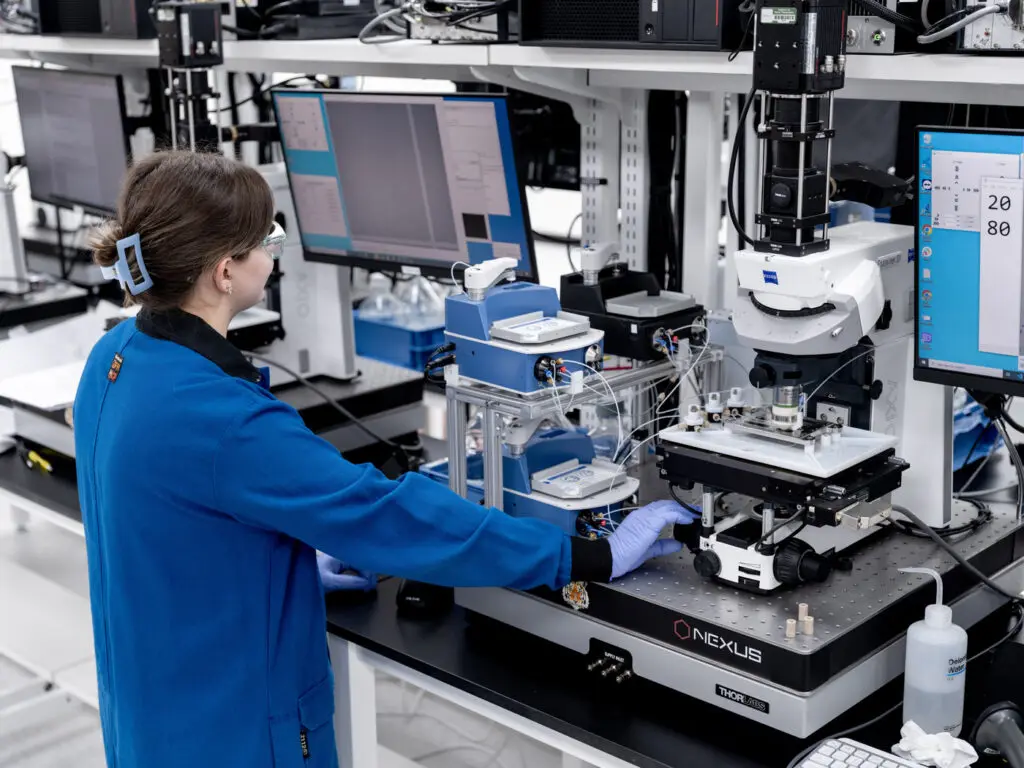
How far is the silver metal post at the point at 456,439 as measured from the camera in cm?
176

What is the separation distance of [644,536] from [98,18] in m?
1.96

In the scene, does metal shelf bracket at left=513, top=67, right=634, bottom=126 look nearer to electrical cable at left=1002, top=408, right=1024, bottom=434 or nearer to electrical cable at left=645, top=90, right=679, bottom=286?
electrical cable at left=645, top=90, right=679, bottom=286

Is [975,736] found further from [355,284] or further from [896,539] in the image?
[355,284]

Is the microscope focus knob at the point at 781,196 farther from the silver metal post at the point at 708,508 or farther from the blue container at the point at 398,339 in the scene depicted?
the blue container at the point at 398,339

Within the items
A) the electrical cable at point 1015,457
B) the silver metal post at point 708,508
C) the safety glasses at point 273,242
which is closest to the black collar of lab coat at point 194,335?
the safety glasses at point 273,242

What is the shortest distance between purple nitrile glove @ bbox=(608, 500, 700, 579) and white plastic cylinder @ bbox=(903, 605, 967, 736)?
0.33 meters

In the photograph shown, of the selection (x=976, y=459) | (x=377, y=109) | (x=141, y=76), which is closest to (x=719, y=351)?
(x=976, y=459)

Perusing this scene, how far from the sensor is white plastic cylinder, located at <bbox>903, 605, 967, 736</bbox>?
4.81ft

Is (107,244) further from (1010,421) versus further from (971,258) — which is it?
(1010,421)

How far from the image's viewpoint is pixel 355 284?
451 centimetres

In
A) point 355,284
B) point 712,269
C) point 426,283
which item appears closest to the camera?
A: point 712,269

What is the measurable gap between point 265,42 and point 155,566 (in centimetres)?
132

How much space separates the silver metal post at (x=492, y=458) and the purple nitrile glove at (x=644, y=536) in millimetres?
186

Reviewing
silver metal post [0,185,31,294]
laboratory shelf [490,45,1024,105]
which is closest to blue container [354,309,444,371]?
silver metal post [0,185,31,294]
